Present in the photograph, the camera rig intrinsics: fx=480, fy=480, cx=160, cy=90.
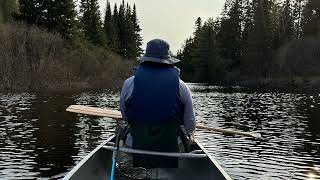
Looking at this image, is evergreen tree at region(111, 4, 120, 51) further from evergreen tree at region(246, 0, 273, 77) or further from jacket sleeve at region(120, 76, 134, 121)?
jacket sleeve at region(120, 76, 134, 121)

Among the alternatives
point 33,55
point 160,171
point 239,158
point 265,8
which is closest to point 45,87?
point 33,55

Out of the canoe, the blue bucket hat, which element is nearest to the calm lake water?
the canoe

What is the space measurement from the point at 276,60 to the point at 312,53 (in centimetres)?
679

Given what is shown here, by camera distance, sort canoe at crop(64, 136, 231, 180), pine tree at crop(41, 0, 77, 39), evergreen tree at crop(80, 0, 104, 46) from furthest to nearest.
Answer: evergreen tree at crop(80, 0, 104, 46) → pine tree at crop(41, 0, 77, 39) → canoe at crop(64, 136, 231, 180)

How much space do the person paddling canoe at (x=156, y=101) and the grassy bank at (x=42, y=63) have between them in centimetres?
3940

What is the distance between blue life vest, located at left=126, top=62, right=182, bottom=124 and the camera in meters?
6.42

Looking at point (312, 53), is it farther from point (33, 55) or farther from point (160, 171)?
point (160, 171)

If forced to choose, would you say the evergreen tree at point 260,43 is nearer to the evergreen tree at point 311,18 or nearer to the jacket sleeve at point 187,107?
the evergreen tree at point 311,18

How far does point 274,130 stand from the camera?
65.4ft

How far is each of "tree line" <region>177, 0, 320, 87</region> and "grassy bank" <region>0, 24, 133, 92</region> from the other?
29.8 m

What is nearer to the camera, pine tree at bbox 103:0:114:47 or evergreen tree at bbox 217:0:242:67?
pine tree at bbox 103:0:114:47

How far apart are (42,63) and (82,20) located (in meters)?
30.8

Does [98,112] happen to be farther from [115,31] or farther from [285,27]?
[115,31]

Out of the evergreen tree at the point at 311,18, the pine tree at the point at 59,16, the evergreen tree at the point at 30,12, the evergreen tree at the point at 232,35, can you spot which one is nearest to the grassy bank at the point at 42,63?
the pine tree at the point at 59,16
